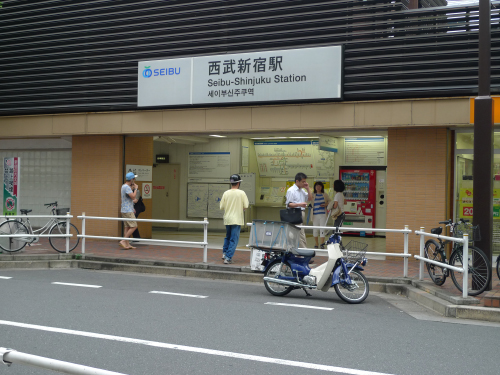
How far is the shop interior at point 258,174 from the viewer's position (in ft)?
58.2

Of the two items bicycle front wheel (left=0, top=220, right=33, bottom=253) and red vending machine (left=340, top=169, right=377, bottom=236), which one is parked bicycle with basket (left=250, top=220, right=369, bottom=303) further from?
red vending machine (left=340, top=169, right=377, bottom=236)

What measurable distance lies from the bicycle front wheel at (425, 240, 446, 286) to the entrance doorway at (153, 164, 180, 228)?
459 inches

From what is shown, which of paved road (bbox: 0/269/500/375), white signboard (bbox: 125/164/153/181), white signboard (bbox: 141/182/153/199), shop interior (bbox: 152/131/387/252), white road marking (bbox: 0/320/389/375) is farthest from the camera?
shop interior (bbox: 152/131/387/252)

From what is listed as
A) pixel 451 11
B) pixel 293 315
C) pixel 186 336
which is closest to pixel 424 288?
pixel 293 315

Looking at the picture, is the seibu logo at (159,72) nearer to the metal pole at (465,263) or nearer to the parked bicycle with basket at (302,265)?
the parked bicycle with basket at (302,265)

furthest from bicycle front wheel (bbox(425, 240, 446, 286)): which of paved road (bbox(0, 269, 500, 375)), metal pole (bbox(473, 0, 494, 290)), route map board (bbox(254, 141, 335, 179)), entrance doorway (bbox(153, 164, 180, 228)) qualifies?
entrance doorway (bbox(153, 164, 180, 228))

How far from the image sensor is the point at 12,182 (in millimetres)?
13922

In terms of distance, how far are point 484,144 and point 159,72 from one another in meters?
8.72

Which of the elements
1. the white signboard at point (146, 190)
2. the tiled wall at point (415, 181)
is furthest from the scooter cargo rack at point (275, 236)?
the white signboard at point (146, 190)

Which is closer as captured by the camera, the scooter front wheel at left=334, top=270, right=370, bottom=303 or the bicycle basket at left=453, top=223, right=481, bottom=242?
the scooter front wheel at left=334, top=270, right=370, bottom=303

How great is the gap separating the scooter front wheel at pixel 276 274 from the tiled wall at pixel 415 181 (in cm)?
443

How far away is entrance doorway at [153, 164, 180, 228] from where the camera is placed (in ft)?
65.4

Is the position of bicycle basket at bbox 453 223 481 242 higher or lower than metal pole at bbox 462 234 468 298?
higher

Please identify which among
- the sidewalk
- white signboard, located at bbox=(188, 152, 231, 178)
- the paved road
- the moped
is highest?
white signboard, located at bbox=(188, 152, 231, 178)
